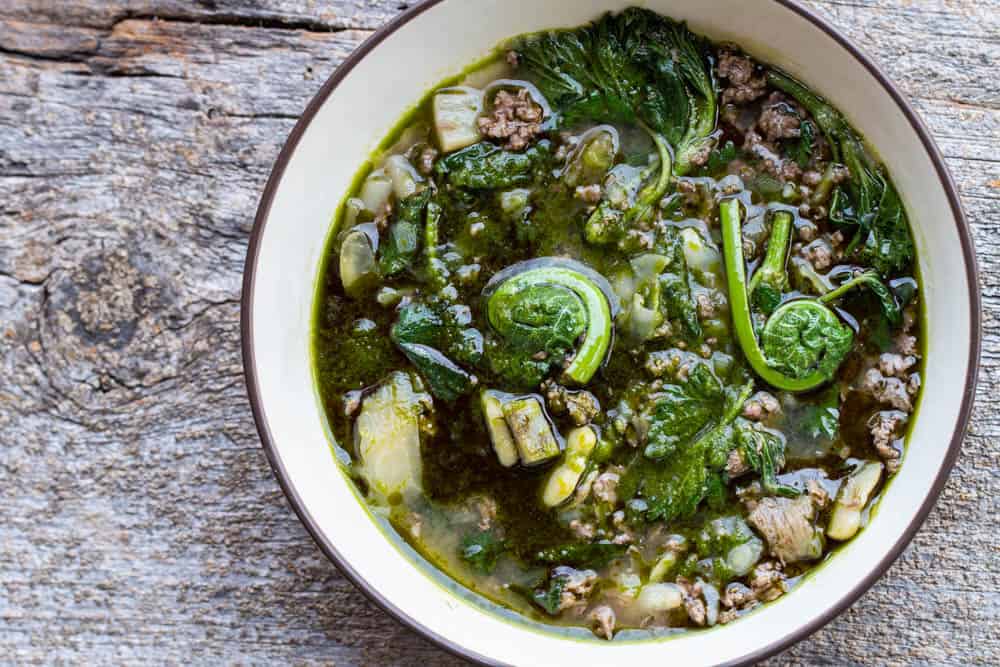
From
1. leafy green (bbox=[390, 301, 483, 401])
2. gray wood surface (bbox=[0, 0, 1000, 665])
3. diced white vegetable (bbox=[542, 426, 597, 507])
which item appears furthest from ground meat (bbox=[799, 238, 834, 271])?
leafy green (bbox=[390, 301, 483, 401])

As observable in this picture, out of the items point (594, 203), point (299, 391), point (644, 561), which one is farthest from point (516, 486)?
point (594, 203)

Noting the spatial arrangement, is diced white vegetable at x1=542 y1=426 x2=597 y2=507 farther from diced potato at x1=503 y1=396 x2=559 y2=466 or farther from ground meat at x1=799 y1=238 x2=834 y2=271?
ground meat at x1=799 y1=238 x2=834 y2=271

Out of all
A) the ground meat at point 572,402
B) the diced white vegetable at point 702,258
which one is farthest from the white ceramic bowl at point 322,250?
the ground meat at point 572,402

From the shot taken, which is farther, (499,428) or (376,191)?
(376,191)

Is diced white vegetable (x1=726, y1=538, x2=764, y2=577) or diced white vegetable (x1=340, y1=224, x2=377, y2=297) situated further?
diced white vegetable (x1=340, y1=224, x2=377, y2=297)

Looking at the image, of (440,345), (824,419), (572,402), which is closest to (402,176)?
(440,345)

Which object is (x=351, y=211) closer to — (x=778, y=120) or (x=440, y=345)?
(x=440, y=345)

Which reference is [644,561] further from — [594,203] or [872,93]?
[872,93]

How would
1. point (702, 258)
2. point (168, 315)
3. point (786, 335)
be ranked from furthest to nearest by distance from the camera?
point (168, 315) < point (702, 258) < point (786, 335)
